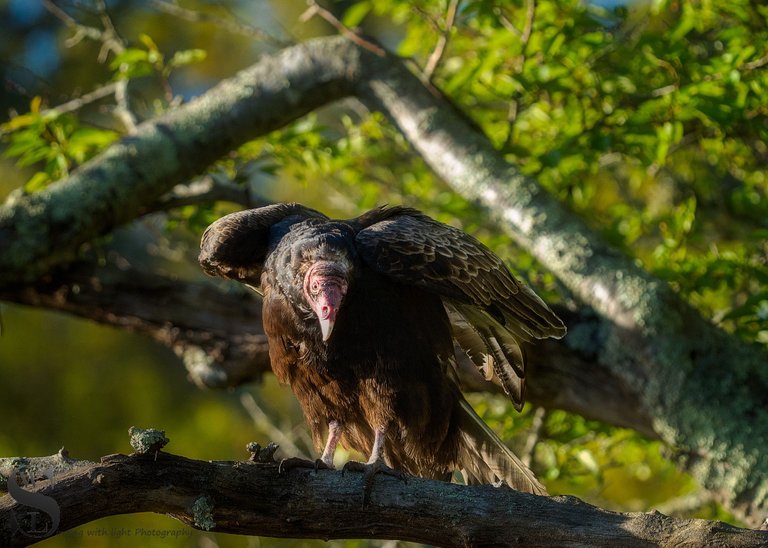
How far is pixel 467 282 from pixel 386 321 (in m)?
0.35

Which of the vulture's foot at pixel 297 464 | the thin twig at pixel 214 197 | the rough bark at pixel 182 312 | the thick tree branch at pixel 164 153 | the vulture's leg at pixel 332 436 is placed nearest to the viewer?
the vulture's foot at pixel 297 464

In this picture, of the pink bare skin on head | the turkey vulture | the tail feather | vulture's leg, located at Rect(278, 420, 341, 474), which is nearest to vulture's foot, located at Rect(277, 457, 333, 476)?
vulture's leg, located at Rect(278, 420, 341, 474)

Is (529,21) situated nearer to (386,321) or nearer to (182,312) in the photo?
(386,321)

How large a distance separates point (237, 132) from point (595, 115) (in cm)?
179

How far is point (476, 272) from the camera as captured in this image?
12.6 feet

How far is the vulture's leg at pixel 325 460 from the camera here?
3081mm

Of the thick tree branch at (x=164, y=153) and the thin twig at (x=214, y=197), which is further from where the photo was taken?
the thin twig at (x=214, y=197)

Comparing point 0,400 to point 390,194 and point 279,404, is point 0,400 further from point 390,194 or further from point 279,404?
point 390,194

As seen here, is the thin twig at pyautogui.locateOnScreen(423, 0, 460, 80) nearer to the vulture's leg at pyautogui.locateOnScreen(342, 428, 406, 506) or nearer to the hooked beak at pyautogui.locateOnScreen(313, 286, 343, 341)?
the hooked beak at pyautogui.locateOnScreen(313, 286, 343, 341)

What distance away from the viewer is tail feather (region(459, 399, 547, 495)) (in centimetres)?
397

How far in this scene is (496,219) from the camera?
488cm

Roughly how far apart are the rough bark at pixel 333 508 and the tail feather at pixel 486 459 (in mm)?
837

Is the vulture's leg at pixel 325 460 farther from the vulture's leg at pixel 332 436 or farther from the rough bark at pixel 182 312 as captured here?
the rough bark at pixel 182 312

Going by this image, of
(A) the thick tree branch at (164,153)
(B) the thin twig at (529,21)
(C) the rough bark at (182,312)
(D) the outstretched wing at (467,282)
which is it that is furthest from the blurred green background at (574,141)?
(D) the outstretched wing at (467,282)
